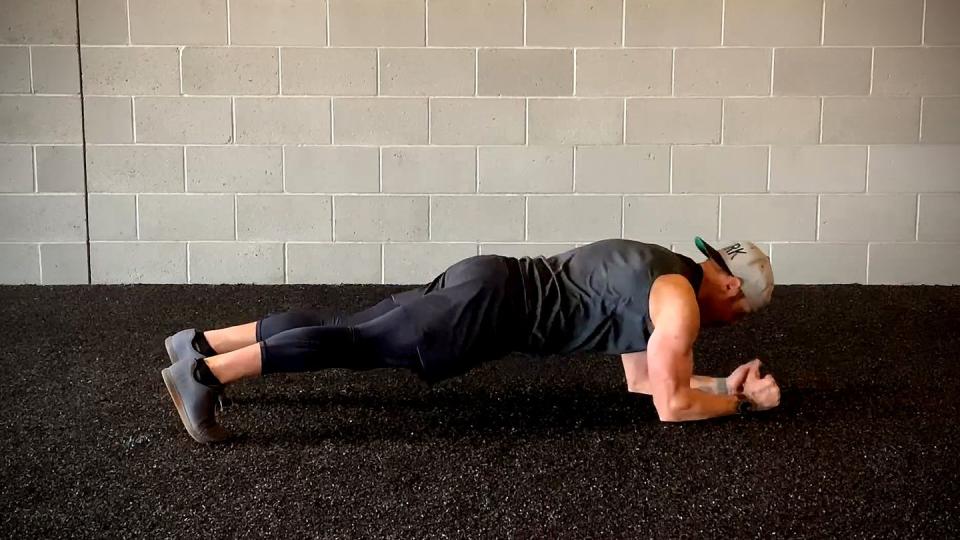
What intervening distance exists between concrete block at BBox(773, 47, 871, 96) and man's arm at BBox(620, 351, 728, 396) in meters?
1.89

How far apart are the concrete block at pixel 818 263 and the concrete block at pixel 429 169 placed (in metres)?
1.34

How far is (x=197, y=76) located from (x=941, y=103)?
307 cm

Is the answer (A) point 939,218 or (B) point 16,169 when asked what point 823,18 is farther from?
(B) point 16,169

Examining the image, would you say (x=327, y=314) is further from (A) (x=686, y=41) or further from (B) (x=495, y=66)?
(A) (x=686, y=41)

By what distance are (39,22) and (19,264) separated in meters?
1.01

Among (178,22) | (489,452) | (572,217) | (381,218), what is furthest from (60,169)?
(489,452)

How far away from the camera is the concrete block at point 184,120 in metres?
3.64

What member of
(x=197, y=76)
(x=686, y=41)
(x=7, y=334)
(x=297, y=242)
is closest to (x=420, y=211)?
(x=297, y=242)

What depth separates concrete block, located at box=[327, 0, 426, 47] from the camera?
11.8ft

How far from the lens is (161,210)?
Answer: 3699 mm

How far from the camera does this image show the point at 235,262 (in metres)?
3.74

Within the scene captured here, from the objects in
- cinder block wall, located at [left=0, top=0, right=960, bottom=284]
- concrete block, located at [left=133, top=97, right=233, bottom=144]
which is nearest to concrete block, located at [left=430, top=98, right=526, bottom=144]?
cinder block wall, located at [left=0, top=0, right=960, bottom=284]

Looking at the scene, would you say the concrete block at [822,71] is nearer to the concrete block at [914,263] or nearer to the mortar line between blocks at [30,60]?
the concrete block at [914,263]

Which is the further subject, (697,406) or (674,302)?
(697,406)
